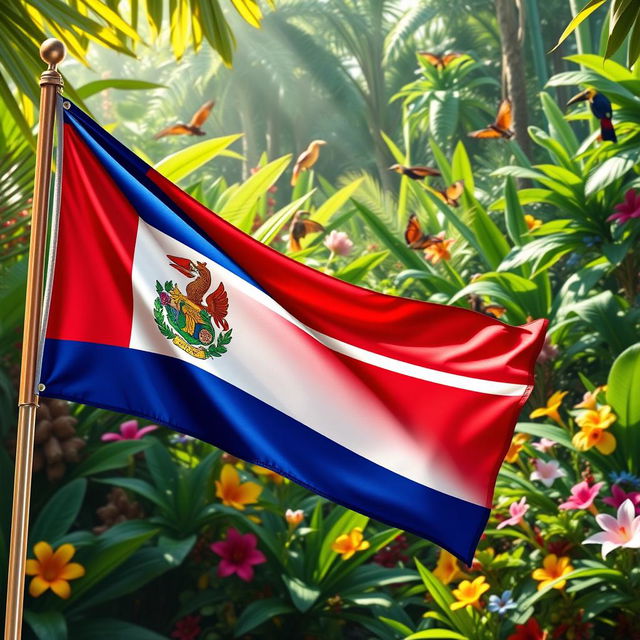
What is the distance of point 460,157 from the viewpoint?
23.1 ft

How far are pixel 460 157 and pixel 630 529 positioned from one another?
3876 mm

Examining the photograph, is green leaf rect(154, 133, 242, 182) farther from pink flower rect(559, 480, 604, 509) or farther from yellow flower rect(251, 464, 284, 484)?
pink flower rect(559, 480, 604, 509)

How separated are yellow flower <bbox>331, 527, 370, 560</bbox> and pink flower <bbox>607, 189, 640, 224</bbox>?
220 centimetres

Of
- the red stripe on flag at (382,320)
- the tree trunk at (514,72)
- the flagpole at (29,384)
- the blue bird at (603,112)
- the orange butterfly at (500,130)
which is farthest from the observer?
the tree trunk at (514,72)

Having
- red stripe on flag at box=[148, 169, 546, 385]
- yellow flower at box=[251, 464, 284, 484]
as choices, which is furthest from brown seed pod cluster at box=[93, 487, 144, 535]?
red stripe on flag at box=[148, 169, 546, 385]

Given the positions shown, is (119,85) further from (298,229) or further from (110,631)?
(110,631)

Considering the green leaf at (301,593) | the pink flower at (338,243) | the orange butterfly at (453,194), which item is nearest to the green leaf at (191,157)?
the pink flower at (338,243)

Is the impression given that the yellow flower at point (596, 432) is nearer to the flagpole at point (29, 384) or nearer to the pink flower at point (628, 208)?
the pink flower at point (628, 208)

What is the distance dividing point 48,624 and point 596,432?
225 centimetres

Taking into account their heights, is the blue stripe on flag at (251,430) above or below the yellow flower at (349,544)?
above

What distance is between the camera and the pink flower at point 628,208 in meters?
5.19

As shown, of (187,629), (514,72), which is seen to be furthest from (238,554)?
(514,72)

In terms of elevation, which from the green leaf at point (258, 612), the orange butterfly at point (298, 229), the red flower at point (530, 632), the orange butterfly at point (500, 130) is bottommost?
the green leaf at point (258, 612)

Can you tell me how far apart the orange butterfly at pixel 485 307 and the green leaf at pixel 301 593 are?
1902mm
